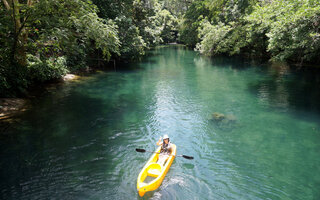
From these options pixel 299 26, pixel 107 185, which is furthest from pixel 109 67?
pixel 107 185

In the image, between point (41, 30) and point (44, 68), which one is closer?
point (41, 30)

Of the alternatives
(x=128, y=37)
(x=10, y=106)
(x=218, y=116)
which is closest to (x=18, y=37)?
(x=10, y=106)

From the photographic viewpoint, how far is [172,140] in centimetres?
903

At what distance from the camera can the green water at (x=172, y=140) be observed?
609 centimetres

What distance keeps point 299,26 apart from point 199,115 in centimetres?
862

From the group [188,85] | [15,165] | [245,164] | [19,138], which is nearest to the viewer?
[15,165]

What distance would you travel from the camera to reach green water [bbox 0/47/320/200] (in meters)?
6.09

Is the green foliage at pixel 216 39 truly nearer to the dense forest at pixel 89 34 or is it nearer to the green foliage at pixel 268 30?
the green foliage at pixel 268 30

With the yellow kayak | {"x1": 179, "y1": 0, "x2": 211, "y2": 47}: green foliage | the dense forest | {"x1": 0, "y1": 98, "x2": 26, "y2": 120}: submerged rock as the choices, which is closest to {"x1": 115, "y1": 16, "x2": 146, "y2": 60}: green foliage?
the dense forest

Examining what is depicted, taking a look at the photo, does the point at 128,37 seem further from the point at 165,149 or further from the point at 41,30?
the point at 165,149

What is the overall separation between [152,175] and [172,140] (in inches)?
112

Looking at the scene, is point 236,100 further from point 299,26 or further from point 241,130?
point 299,26

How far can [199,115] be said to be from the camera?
37.6 feet

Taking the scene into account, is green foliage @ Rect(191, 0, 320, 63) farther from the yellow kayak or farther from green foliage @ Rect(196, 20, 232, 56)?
the yellow kayak
